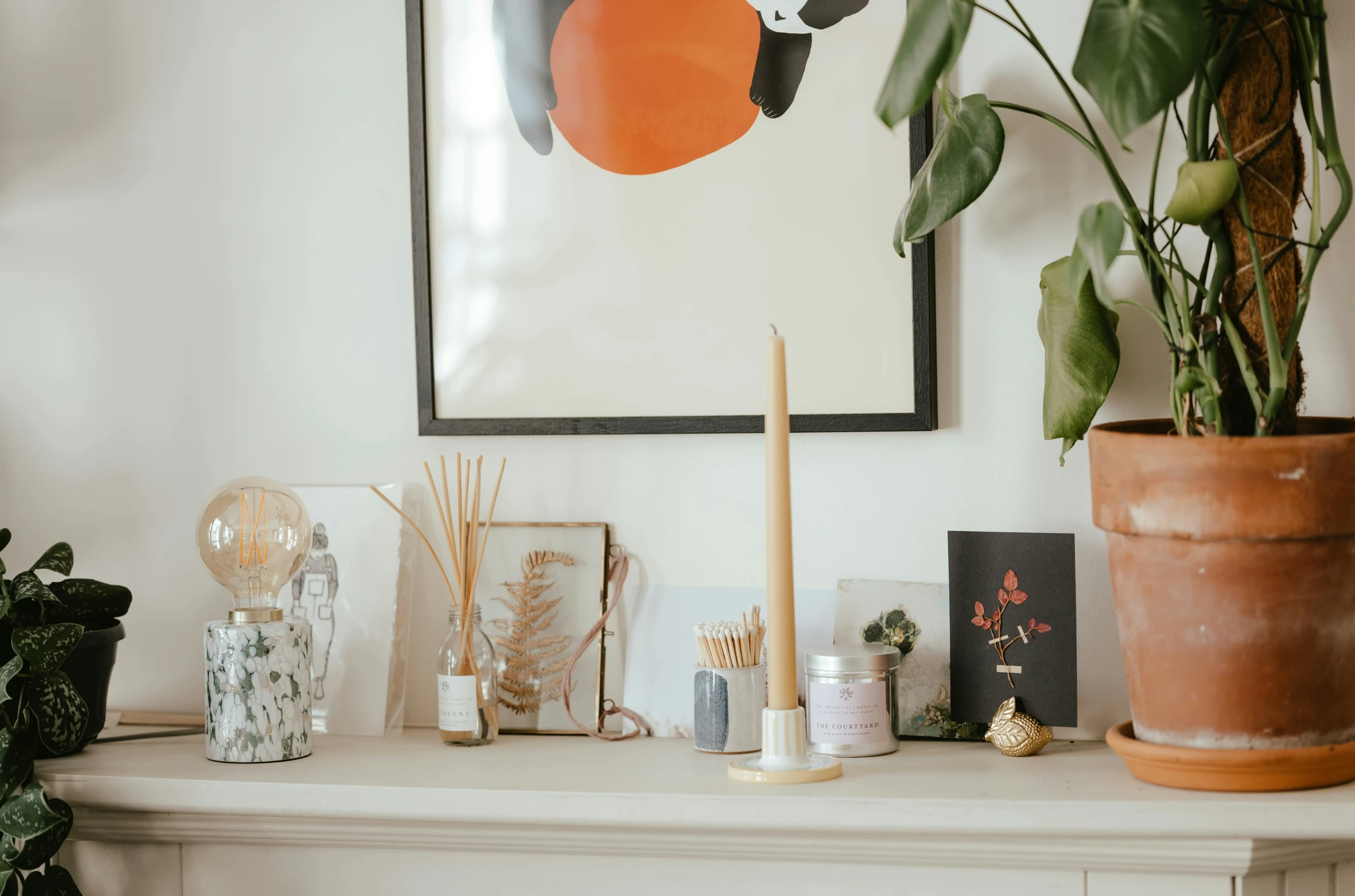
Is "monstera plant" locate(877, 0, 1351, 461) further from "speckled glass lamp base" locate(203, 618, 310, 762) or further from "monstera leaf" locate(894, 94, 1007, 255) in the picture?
"speckled glass lamp base" locate(203, 618, 310, 762)

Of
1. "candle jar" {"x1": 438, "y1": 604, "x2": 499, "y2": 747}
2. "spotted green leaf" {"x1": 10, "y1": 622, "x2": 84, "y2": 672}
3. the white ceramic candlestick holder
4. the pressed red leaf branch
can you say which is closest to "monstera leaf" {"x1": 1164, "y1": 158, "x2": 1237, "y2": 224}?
the pressed red leaf branch

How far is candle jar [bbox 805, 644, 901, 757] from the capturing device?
0.92m

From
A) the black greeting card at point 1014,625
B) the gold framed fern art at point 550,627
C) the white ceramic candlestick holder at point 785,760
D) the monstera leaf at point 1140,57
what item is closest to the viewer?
the monstera leaf at point 1140,57

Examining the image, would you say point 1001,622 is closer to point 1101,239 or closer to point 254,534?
point 1101,239

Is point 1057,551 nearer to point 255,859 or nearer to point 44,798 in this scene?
point 255,859

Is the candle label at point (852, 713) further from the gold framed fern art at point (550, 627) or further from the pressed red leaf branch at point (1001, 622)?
the gold framed fern art at point (550, 627)

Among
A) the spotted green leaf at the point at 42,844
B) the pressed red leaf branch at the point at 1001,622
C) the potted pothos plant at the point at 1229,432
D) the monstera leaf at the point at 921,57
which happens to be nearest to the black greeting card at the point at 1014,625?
the pressed red leaf branch at the point at 1001,622

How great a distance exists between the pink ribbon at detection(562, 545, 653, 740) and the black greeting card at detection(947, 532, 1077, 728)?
0.29 meters

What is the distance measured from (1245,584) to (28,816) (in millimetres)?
918

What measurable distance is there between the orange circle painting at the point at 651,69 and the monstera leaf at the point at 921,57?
267mm

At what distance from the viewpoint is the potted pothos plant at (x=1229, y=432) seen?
738mm

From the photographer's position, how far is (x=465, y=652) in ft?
3.28

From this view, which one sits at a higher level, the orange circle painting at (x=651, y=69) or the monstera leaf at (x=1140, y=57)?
the orange circle painting at (x=651, y=69)

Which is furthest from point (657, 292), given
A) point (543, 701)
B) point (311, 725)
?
point (311, 725)
